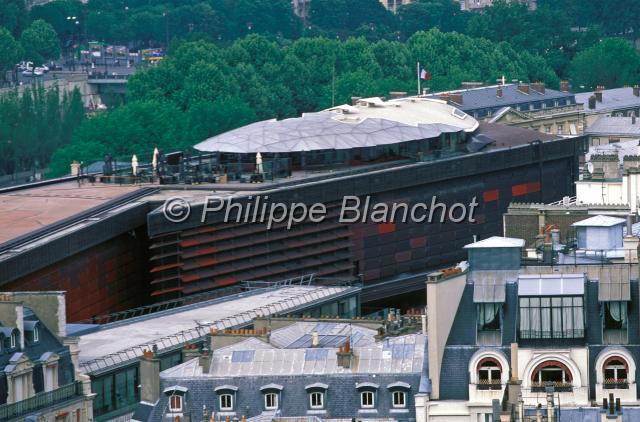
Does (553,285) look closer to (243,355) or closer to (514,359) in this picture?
(514,359)

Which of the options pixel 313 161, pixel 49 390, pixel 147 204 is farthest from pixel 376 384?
pixel 313 161

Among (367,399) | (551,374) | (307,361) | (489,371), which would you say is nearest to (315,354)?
(307,361)

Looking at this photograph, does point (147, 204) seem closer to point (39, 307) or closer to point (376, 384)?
point (39, 307)

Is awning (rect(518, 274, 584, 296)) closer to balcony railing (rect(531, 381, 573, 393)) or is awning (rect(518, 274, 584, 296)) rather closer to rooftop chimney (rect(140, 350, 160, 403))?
balcony railing (rect(531, 381, 573, 393))

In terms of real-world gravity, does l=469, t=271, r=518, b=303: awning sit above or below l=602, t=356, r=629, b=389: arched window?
above

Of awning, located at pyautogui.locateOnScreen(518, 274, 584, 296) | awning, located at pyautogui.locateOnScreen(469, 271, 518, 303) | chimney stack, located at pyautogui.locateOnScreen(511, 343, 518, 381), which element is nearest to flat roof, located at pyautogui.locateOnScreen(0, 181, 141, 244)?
awning, located at pyautogui.locateOnScreen(469, 271, 518, 303)

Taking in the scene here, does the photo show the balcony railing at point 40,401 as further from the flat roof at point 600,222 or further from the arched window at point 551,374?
the arched window at point 551,374

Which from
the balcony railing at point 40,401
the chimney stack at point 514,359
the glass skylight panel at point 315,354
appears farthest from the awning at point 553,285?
the balcony railing at point 40,401
